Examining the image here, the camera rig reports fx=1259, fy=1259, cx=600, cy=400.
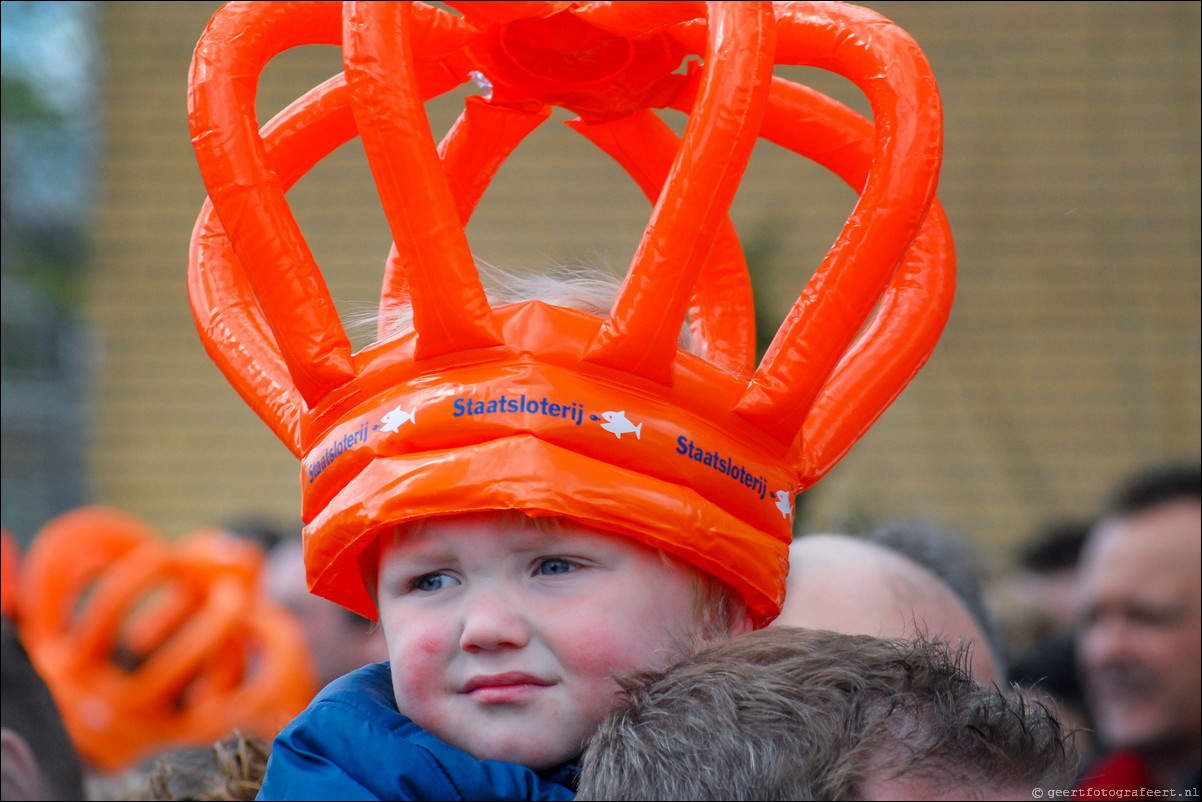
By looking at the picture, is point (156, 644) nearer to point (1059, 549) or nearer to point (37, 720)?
point (37, 720)

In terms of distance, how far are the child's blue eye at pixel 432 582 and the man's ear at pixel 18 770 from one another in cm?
106

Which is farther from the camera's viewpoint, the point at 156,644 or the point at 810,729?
the point at 156,644

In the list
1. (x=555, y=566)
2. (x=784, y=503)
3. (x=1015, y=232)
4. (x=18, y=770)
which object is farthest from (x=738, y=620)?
(x=1015, y=232)

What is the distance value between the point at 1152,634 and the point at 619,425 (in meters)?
2.55

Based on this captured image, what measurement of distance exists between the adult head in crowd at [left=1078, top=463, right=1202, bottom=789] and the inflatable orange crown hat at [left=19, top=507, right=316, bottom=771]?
255cm

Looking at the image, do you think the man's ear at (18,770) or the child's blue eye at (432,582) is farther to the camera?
the man's ear at (18,770)

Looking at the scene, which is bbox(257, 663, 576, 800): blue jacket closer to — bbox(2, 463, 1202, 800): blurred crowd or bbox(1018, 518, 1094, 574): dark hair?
bbox(2, 463, 1202, 800): blurred crowd

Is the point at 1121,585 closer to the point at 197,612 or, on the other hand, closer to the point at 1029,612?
the point at 1029,612

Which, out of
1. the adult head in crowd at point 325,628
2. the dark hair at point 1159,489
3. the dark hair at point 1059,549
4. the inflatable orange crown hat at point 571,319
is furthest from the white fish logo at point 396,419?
the dark hair at point 1059,549

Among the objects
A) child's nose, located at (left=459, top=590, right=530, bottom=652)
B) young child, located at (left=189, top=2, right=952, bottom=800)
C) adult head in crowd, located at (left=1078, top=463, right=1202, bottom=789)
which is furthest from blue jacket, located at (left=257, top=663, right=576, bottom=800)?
adult head in crowd, located at (left=1078, top=463, right=1202, bottom=789)

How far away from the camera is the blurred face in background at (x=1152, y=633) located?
347cm

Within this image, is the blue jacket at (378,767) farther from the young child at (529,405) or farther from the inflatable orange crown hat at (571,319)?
the inflatable orange crown hat at (571,319)

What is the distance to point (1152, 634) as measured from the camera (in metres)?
3.54

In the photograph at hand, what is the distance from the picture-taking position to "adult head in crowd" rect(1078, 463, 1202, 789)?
3461 mm
